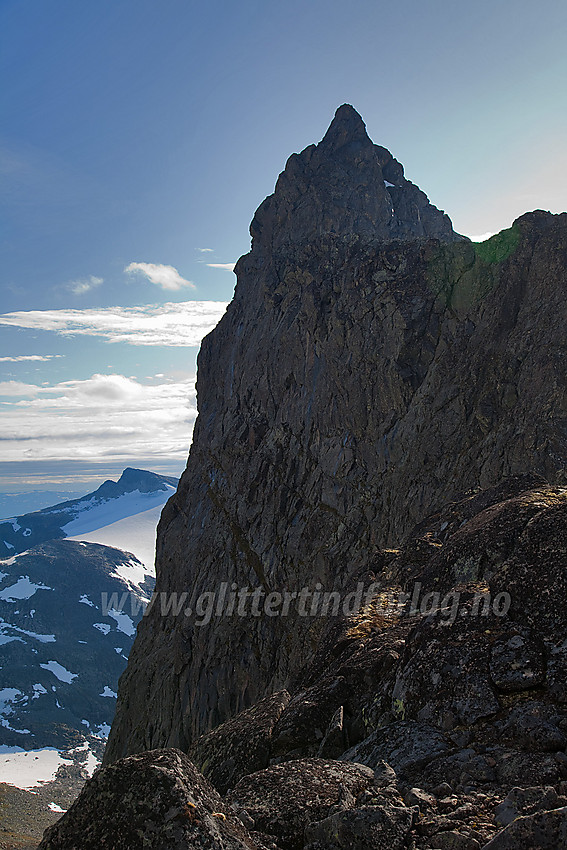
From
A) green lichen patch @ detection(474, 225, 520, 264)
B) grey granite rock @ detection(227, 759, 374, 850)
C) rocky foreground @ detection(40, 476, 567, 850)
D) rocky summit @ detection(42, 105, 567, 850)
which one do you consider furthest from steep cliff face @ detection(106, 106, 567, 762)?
grey granite rock @ detection(227, 759, 374, 850)

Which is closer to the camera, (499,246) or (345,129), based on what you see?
(499,246)

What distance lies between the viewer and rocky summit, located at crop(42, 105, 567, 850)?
285 inches

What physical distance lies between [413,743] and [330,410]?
6147cm

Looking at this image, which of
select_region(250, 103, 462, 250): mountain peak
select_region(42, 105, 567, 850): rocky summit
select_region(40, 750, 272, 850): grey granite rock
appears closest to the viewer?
select_region(40, 750, 272, 850): grey granite rock

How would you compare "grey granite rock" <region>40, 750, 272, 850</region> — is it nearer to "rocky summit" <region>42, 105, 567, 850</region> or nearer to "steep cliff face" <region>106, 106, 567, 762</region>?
"rocky summit" <region>42, 105, 567, 850</region>

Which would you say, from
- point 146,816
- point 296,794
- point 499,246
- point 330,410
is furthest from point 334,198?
point 146,816

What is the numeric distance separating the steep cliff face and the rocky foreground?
49.6 feet

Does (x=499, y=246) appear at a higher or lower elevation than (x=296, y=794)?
higher

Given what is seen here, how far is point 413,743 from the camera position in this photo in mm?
8766

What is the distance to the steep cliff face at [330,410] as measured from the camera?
148 ft

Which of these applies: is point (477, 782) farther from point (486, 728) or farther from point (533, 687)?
point (533, 687)

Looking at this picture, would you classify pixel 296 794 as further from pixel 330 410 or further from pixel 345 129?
pixel 345 129

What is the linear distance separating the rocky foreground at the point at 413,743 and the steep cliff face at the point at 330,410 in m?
15.1

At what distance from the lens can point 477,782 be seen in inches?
292
